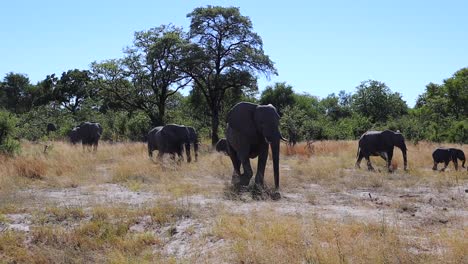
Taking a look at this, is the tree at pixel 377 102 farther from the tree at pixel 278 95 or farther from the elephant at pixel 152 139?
the elephant at pixel 152 139

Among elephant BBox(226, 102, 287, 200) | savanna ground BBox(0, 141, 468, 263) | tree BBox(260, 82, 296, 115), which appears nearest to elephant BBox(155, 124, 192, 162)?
savanna ground BBox(0, 141, 468, 263)

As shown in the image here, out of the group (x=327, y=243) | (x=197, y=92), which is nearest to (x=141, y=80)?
(x=197, y=92)

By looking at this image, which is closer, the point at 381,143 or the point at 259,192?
the point at 259,192

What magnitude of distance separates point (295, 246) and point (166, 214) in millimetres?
3005

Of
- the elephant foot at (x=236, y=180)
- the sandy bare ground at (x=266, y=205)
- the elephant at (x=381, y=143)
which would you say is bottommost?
the sandy bare ground at (x=266, y=205)

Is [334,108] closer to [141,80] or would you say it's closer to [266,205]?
[141,80]

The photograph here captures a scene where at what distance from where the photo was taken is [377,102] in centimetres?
Answer: 6131

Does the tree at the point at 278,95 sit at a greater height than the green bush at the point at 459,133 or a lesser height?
greater

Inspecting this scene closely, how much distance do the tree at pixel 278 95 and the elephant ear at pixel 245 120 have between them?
1543 inches

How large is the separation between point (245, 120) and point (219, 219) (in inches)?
189

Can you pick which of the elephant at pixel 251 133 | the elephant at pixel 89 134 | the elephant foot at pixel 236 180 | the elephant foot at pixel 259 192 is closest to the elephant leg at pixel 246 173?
the elephant at pixel 251 133

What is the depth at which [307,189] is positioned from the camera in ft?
41.1

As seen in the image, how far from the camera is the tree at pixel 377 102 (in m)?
60.5

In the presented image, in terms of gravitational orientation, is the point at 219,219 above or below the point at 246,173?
below
